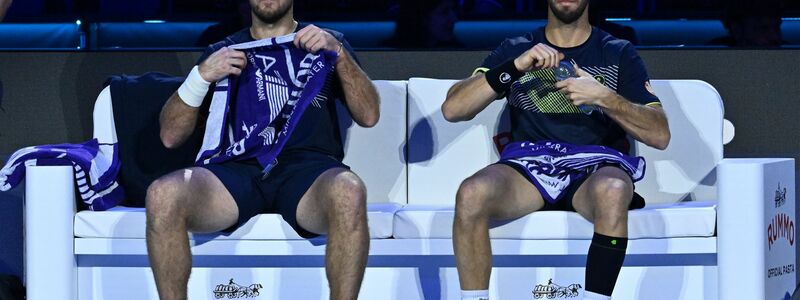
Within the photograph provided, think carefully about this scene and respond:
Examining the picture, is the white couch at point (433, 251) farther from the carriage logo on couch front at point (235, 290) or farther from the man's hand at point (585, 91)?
the man's hand at point (585, 91)

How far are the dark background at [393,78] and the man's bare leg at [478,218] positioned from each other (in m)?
1.28

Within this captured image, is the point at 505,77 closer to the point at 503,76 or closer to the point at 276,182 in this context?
the point at 503,76

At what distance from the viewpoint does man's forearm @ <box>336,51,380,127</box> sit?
13.0ft

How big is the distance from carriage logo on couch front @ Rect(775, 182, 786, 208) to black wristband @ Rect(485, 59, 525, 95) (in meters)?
0.87

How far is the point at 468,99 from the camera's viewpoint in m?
4.00

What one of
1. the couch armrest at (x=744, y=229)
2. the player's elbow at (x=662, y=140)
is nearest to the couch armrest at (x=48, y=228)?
the player's elbow at (x=662, y=140)

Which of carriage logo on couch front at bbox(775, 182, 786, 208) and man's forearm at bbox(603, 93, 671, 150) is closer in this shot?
man's forearm at bbox(603, 93, 671, 150)

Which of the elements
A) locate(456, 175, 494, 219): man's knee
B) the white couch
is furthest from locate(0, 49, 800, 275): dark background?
locate(456, 175, 494, 219): man's knee

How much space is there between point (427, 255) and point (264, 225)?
1.67 feet

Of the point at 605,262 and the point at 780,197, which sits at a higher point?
the point at 780,197

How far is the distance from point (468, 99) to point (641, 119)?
522 millimetres

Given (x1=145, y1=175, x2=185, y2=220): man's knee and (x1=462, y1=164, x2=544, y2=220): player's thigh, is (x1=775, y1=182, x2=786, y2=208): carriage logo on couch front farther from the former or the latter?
(x1=145, y1=175, x2=185, y2=220): man's knee

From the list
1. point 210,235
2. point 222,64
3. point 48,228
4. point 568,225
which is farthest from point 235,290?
point 568,225

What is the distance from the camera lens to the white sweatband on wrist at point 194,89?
3.86m
